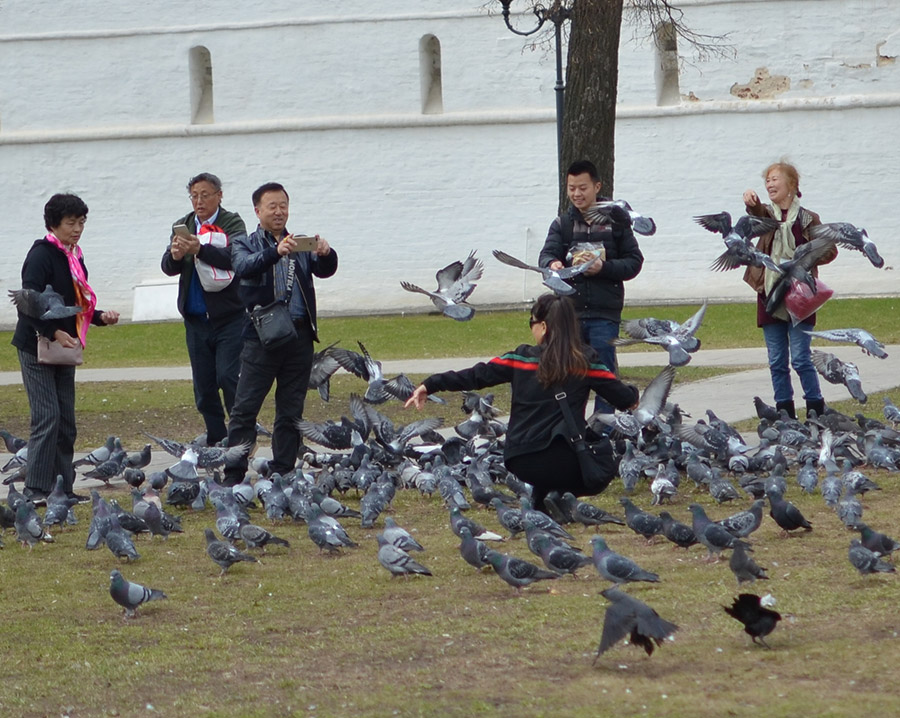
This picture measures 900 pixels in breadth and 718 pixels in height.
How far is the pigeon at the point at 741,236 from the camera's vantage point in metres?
9.83

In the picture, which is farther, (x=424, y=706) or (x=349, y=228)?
(x=349, y=228)

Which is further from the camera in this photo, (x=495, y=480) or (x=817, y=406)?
(x=817, y=406)

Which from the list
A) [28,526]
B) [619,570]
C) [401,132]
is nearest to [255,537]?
[28,526]

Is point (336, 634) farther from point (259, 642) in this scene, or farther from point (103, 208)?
point (103, 208)

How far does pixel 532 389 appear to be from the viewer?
7.54 m

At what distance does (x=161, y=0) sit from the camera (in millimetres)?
30656

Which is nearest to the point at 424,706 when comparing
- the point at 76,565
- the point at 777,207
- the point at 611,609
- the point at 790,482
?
the point at 611,609

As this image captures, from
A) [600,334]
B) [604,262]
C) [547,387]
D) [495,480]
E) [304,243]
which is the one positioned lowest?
[495,480]

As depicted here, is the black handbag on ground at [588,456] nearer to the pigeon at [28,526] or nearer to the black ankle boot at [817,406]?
the pigeon at [28,526]

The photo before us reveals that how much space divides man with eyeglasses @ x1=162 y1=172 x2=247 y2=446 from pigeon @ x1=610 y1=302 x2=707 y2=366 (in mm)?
2641

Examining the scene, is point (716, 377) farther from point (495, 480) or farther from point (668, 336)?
point (495, 480)

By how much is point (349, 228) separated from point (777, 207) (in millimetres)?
20480

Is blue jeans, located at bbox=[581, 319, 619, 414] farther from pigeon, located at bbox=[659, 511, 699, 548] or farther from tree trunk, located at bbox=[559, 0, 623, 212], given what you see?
tree trunk, located at bbox=[559, 0, 623, 212]

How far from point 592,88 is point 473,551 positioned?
9.30 m
